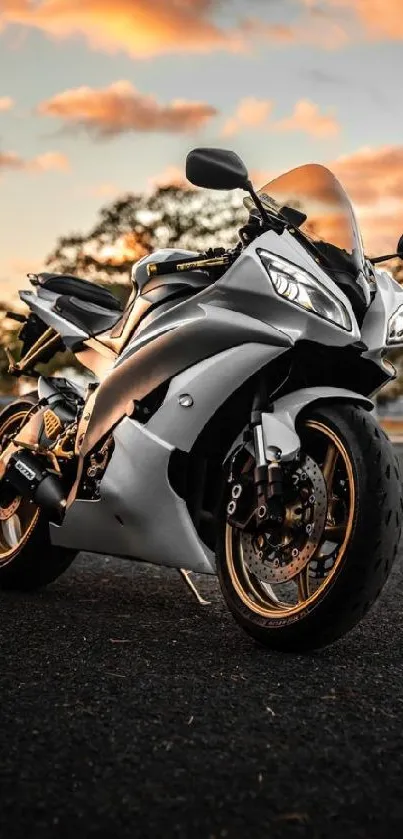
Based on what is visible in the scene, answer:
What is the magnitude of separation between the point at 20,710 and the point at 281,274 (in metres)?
1.75

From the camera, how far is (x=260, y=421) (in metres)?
3.89

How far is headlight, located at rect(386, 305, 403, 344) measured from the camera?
402 cm

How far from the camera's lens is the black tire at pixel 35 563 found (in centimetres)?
528

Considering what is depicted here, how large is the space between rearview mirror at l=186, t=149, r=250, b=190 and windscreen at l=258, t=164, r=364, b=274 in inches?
15.8

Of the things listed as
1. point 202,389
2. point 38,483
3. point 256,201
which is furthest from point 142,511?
point 256,201

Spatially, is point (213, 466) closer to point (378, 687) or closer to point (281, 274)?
point (281, 274)

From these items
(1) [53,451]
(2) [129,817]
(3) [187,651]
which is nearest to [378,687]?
(3) [187,651]

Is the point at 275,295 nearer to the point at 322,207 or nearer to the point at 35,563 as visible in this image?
the point at 322,207

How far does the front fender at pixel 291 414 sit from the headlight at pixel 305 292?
0.78ft

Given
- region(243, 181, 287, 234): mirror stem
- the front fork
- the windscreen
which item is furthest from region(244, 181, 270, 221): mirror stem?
the front fork

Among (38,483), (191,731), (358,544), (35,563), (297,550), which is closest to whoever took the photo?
(191,731)

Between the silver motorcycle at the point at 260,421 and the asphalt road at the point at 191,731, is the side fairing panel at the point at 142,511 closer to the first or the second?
the silver motorcycle at the point at 260,421

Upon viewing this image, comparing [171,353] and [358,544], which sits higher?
[171,353]

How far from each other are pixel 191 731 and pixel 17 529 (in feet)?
9.25
